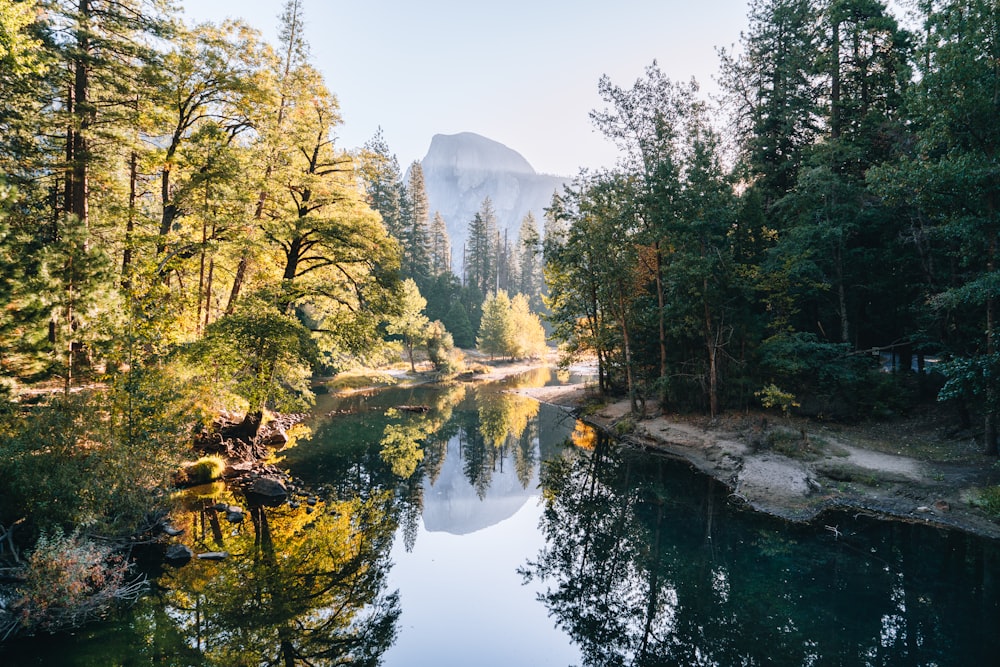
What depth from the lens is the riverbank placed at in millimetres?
13352

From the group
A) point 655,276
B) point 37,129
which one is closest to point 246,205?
point 37,129

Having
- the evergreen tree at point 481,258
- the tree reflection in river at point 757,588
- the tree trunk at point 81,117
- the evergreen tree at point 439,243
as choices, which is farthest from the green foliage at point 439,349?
the evergreen tree at point 481,258

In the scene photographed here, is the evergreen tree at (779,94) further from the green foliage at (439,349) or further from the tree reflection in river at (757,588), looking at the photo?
the green foliage at (439,349)

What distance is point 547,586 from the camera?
36.5 feet

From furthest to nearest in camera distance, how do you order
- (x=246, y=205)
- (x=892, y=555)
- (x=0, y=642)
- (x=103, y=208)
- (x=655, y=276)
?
(x=655, y=276)
(x=246, y=205)
(x=103, y=208)
(x=892, y=555)
(x=0, y=642)

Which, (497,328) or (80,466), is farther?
(497,328)

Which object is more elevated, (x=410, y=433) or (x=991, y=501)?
(x=991, y=501)

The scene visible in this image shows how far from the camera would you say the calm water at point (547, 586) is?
813 cm

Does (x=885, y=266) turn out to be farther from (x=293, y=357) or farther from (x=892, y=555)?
(x=293, y=357)

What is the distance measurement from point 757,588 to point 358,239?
1744 centimetres

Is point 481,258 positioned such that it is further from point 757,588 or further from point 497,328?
point 757,588

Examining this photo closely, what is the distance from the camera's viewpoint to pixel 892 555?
36.6 ft

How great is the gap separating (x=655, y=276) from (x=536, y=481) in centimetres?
1268

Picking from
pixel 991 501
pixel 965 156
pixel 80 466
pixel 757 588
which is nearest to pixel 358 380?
pixel 80 466
